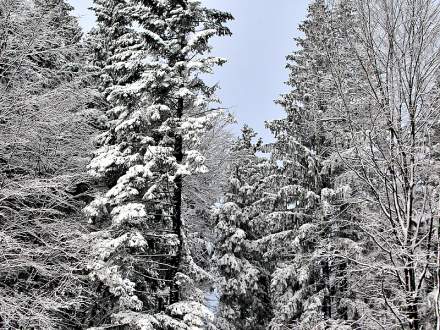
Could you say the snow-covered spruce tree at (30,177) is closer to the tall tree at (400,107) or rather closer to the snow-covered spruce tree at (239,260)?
the tall tree at (400,107)

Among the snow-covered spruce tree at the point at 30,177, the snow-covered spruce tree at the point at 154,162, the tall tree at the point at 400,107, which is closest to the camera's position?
the tall tree at the point at 400,107

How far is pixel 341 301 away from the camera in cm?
1554

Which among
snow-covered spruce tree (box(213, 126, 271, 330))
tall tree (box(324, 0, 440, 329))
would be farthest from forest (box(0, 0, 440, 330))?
snow-covered spruce tree (box(213, 126, 271, 330))

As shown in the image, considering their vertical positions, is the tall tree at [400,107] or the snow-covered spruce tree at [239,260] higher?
the tall tree at [400,107]

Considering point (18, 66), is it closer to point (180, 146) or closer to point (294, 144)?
point (180, 146)

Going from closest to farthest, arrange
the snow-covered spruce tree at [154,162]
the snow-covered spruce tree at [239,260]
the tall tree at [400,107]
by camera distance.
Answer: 1. the tall tree at [400,107]
2. the snow-covered spruce tree at [154,162]
3. the snow-covered spruce tree at [239,260]

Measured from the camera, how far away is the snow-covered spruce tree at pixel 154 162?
36.1ft

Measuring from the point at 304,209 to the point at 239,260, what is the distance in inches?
306

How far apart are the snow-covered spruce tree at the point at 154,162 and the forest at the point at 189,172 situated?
6cm

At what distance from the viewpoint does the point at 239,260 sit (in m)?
23.9

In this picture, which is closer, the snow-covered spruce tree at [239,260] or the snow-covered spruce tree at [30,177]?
the snow-covered spruce tree at [30,177]

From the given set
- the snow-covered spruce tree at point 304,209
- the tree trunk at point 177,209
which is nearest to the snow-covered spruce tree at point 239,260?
the snow-covered spruce tree at point 304,209

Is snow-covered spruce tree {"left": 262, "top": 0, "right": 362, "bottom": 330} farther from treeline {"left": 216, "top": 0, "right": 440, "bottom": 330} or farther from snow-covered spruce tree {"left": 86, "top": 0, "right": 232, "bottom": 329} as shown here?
snow-covered spruce tree {"left": 86, "top": 0, "right": 232, "bottom": 329}

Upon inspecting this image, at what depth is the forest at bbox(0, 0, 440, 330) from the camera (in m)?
6.46
